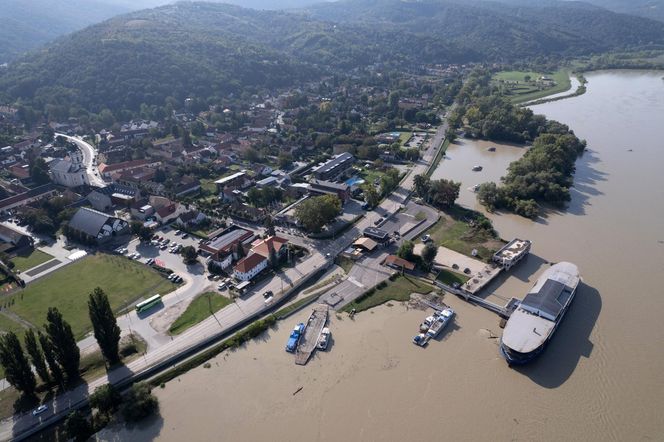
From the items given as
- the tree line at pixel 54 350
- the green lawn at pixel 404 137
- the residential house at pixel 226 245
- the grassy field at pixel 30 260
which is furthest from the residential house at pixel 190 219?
the green lawn at pixel 404 137

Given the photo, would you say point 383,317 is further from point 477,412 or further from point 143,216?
point 143,216

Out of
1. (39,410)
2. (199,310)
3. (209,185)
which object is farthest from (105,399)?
(209,185)

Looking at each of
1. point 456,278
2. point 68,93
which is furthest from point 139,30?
point 456,278

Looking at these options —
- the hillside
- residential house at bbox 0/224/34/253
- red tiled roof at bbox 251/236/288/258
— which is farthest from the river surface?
the hillside

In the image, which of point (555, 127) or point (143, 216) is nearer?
point (143, 216)

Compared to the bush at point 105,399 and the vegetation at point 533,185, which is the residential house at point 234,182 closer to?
the vegetation at point 533,185

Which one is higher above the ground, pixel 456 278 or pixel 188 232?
pixel 456 278
